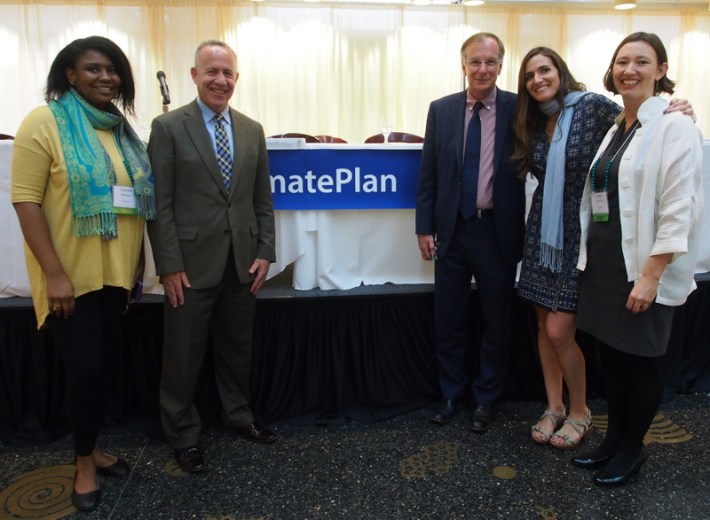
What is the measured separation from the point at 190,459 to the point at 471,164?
1537mm

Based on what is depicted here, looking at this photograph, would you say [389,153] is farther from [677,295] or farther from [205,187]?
[677,295]

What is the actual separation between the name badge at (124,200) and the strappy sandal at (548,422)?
1.71m

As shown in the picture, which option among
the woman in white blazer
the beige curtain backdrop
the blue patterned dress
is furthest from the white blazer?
the beige curtain backdrop

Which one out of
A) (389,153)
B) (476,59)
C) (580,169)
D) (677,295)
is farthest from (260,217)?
(677,295)

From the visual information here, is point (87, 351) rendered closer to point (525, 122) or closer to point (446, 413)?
point (446, 413)

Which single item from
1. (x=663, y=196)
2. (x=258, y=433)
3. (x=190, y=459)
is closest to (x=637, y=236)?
(x=663, y=196)

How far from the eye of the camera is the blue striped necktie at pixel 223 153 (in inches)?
69.2

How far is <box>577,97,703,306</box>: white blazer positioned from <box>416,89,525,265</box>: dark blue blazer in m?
0.48

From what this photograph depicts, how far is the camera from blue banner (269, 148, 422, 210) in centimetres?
222

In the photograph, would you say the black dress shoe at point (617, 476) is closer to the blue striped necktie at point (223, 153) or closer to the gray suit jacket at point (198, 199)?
the gray suit jacket at point (198, 199)

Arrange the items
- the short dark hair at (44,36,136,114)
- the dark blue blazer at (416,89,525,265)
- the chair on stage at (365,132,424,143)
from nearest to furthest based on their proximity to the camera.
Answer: the short dark hair at (44,36,136,114) → the dark blue blazer at (416,89,525,265) → the chair on stage at (365,132,424,143)

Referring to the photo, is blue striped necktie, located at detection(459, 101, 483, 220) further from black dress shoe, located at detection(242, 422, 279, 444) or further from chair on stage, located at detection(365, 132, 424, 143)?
chair on stage, located at detection(365, 132, 424, 143)

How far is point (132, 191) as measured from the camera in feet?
5.24

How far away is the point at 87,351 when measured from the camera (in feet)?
5.15
